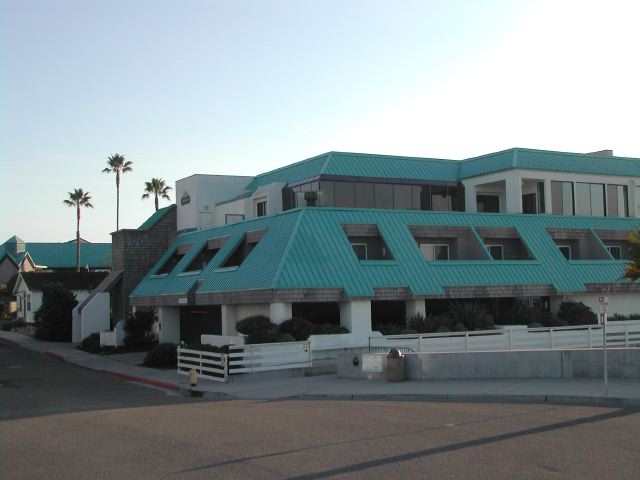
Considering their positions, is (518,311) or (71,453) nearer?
(71,453)

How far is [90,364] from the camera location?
33000 millimetres

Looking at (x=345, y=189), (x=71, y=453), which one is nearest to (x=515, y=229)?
(x=345, y=189)

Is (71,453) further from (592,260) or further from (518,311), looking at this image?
(592,260)

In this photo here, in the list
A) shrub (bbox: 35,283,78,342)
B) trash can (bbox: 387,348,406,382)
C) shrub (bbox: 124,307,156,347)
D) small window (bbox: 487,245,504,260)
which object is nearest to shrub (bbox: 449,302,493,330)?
small window (bbox: 487,245,504,260)

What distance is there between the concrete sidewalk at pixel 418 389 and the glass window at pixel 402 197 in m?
16.9

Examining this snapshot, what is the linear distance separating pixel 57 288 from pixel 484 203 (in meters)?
26.6

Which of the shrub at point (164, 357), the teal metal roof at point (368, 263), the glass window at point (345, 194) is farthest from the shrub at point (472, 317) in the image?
the shrub at point (164, 357)

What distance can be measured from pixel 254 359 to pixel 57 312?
2854 centimetres

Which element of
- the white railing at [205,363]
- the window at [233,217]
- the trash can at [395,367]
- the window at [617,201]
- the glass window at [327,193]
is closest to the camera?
the trash can at [395,367]

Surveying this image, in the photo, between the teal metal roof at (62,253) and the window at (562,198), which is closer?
the window at (562,198)

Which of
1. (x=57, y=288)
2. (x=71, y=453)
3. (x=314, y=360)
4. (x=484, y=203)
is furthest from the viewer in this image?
(x=57, y=288)

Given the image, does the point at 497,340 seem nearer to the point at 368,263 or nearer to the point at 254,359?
the point at 368,263

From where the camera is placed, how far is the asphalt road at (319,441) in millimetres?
9656

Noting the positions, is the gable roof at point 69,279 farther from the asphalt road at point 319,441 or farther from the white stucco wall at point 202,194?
the asphalt road at point 319,441
